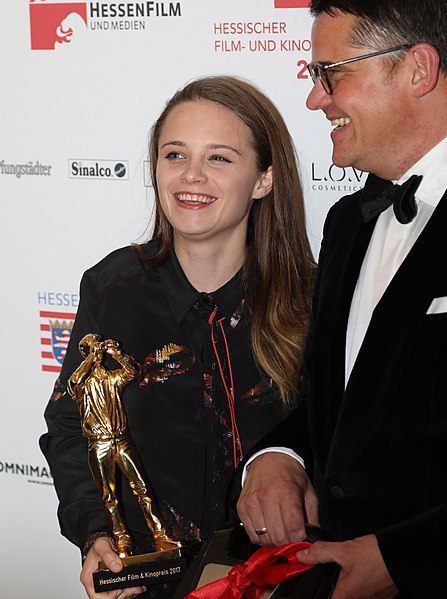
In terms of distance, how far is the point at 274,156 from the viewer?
2260mm

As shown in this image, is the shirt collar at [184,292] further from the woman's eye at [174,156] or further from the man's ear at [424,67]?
Result: the man's ear at [424,67]

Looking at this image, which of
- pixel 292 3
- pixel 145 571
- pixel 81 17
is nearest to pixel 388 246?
pixel 145 571

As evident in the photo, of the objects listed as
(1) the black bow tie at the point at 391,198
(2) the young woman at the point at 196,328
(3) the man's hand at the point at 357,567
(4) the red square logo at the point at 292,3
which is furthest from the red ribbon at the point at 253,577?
(4) the red square logo at the point at 292,3

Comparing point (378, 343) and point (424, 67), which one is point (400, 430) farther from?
point (424, 67)

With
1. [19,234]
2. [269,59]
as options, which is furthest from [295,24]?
[19,234]

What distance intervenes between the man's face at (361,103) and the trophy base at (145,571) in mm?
830

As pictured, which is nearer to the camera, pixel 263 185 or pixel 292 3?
pixel 263 185

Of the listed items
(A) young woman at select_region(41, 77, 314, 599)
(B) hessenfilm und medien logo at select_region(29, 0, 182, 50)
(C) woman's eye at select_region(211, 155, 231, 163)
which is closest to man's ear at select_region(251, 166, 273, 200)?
(A) young woman at select_region(41, 77, 314, 599)

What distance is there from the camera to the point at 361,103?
5.80 ft

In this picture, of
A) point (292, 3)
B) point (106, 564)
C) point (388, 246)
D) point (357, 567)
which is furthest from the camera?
point (292, 3)

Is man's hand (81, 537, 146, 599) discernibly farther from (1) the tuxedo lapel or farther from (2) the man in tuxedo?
(1) the tuxedo lapel

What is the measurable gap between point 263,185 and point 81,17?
2.82ft

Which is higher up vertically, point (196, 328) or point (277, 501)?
point (196, 328)

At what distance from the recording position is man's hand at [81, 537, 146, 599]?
6.40ft
